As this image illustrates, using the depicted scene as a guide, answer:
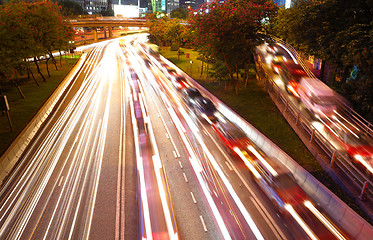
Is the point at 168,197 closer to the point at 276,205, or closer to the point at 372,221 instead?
the point at 276,205

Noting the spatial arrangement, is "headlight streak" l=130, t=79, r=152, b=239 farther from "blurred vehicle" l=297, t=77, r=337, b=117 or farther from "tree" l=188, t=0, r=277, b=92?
"blurred vehicle" l=297, t=77, r=337, b=117

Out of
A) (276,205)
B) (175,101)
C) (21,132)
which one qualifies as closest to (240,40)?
(175,101)

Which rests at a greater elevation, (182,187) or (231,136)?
(231,136)

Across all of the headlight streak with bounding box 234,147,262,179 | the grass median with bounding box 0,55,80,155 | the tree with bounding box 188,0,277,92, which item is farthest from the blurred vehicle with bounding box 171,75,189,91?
the headlight streak with bounding box 234,147,262,179

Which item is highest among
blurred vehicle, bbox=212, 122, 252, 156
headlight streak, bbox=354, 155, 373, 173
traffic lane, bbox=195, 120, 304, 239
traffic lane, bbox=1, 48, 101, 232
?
headlight streak, bbox=354, 155, 373, 173

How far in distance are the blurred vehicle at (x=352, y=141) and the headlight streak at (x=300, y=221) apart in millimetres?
5945

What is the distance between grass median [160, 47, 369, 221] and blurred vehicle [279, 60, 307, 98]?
96.0 inches

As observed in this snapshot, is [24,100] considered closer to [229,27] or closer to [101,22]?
[229,27]

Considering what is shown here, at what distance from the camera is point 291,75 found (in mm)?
29672

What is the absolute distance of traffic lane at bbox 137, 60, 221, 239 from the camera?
1035 centimetres

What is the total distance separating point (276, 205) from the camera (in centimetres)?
1170

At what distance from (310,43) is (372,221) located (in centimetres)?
2390

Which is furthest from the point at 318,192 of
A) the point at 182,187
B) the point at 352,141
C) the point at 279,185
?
the point at 182,187

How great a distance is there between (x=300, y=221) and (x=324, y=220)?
1.13 m
